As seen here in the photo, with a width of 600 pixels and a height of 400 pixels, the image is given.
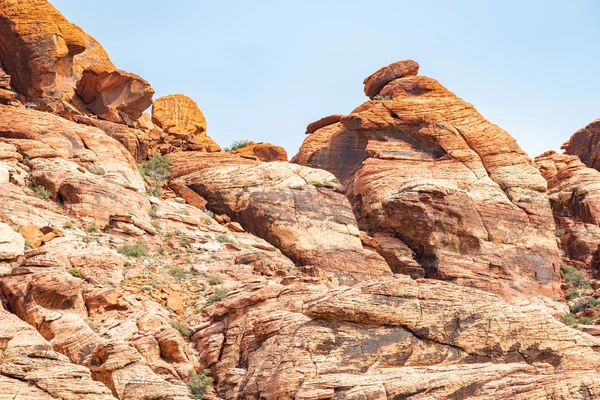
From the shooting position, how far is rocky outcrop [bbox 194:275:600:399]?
20359 millimetres

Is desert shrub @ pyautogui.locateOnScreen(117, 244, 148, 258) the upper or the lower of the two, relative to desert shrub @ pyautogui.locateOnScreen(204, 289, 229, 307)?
upper

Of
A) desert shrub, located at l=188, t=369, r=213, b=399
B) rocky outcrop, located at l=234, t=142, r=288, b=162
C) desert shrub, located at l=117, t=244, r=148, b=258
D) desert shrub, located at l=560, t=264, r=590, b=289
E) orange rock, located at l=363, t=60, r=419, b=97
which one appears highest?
orange rock, located at l=363, t=60, r=419, b=97

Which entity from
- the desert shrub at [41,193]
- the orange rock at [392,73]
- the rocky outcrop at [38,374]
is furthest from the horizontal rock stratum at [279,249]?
the desert shrub at [41,193]

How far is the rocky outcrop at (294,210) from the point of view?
123ft

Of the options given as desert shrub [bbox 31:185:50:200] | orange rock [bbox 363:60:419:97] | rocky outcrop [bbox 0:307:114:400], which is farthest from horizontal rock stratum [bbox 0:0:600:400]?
desert shrub [bbox 31:185:50:200]

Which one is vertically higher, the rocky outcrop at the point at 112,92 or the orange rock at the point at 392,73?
the orange rock at the point at 392,73

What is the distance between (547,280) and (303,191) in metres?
13.6

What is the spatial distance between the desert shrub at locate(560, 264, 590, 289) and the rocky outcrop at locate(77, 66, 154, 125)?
81.4ft

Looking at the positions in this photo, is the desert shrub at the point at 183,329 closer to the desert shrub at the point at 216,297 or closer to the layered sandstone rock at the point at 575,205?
the desert shrub at the point at 216,297

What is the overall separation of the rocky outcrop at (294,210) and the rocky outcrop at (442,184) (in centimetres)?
348

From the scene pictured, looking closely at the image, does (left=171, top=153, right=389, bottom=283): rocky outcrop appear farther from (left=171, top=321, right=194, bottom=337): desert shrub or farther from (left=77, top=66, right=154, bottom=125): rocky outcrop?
(left=171, top=321, right=194, bottom=337): desert shrub

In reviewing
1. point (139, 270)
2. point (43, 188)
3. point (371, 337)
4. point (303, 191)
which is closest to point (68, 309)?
point (139, 270)

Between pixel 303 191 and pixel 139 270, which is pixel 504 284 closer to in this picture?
pixel 303 191

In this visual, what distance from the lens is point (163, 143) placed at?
47094 mm
